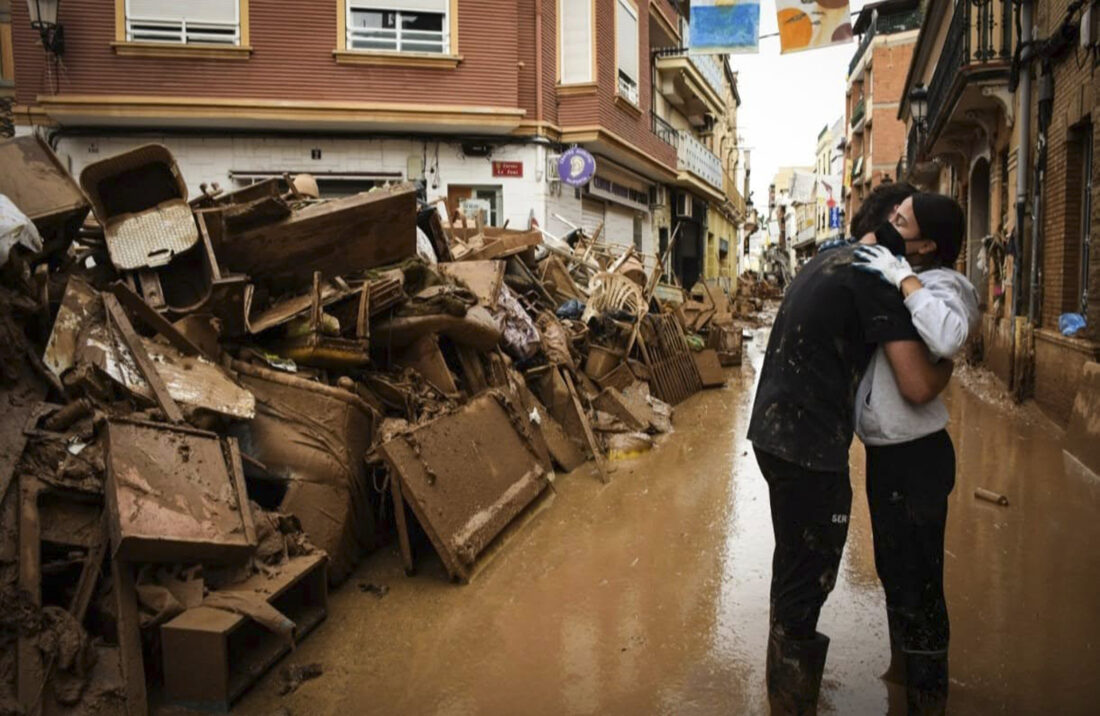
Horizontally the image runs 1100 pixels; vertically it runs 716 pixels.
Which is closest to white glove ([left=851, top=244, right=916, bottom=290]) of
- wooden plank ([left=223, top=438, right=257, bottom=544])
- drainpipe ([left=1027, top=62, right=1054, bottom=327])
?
wooden plank ([left=223, top=438, right=257, bottom=544])

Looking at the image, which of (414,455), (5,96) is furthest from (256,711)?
(5,96)

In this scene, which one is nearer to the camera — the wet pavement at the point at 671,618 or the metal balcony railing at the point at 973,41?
the wet pavement at the point at 671,618

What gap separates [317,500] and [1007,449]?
6426 millimetres

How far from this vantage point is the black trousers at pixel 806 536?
2.56m

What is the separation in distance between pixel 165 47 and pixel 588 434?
10805 mm

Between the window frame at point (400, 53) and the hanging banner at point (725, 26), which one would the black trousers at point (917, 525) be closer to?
the hanging banner at point (725, 26)

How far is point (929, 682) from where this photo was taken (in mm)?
2645

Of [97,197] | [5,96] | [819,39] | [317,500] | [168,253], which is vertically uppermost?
[5,96]

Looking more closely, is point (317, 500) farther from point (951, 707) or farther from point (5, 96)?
point (5, 96)

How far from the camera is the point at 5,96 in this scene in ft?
51.2

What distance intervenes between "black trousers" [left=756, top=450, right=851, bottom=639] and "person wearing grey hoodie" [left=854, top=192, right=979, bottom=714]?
0.22m

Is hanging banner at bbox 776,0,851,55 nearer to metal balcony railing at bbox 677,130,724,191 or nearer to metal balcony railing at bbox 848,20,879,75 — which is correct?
metal balcony railing at bbox 677,130,724,191

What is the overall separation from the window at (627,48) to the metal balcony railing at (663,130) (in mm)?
1627

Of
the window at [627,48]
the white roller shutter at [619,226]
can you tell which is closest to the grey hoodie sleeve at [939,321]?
the window at [627,48]
